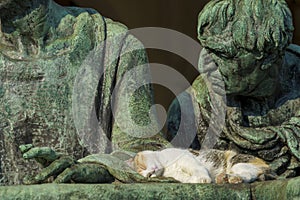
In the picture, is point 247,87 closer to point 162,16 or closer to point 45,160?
point 45,160

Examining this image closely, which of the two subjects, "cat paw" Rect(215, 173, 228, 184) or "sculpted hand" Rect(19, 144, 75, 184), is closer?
"sculpted hand" Rect(19, 144, 75, 184)

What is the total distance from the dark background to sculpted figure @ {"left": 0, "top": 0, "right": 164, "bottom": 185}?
2.99 metres

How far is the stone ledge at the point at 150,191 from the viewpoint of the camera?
8.19 m

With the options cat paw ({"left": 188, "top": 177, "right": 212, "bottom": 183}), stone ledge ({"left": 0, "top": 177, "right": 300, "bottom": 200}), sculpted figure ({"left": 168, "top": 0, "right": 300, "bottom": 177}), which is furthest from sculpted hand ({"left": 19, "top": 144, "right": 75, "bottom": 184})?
sculpted figure ({"left": 168, "top": 0, "right": 300, "bottom": 177})

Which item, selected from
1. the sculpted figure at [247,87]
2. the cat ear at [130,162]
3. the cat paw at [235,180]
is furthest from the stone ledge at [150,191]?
the sculpted figure at [247,87]

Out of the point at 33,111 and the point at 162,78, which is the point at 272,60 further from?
the point at 162,78

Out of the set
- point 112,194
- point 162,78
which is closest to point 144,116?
point 112,194

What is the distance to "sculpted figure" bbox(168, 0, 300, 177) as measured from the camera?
359 inches

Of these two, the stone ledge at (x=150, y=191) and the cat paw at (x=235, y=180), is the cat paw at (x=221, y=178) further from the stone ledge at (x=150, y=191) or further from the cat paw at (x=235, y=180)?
the stone ledge at (x=150, y=191)

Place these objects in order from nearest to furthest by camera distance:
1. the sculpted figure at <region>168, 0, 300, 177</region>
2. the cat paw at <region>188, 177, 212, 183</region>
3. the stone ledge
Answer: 1. the stone ledge
2. the cat paw at <region>188, 177, 212, 183</region>
3. the sculpted figure at <region>168, 0, 300, 177</region>

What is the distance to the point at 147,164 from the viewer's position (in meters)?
8.66

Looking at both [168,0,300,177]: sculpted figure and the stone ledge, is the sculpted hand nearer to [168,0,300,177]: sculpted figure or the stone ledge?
the stone ledge

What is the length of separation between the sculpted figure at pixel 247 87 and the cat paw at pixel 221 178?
61 cm

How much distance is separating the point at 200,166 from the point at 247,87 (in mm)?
737
